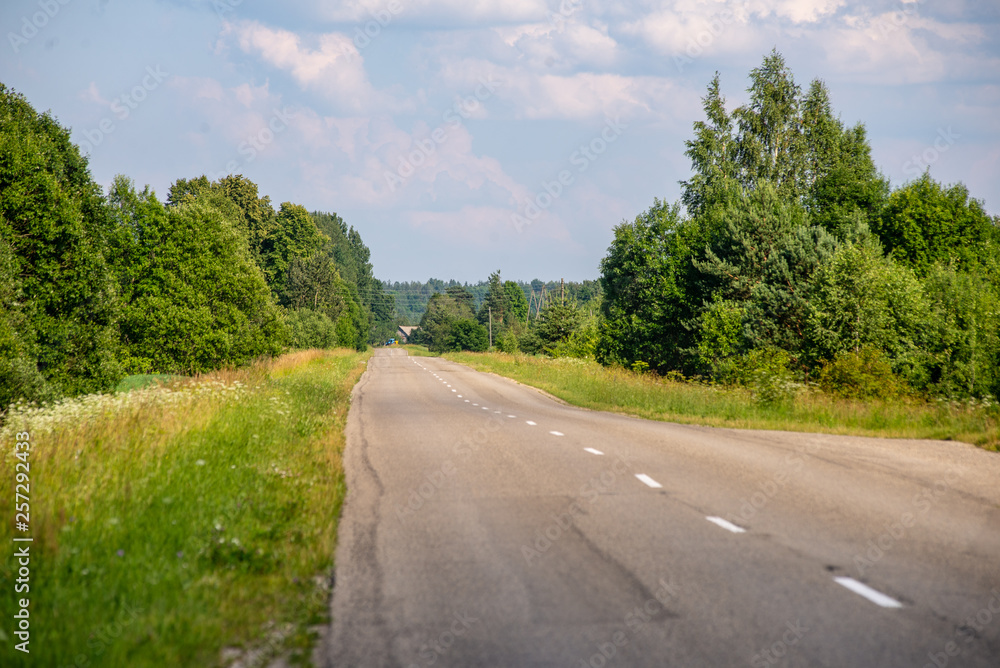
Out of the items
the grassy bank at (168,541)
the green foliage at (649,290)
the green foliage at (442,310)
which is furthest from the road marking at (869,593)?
the green foliage at (442,310)

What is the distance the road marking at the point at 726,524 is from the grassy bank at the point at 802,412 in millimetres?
7318

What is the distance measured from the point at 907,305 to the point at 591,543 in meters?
21.5

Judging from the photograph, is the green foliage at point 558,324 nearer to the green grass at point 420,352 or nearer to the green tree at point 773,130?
the green tree at point 773,130

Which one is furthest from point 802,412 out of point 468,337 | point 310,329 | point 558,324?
point 468,337

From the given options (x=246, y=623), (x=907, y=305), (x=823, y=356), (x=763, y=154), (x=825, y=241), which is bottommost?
(x=246, y=623)

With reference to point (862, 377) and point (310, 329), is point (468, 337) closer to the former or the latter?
point (310, 329)

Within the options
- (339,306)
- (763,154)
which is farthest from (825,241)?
(339,306)

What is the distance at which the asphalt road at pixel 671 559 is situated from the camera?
163 inches

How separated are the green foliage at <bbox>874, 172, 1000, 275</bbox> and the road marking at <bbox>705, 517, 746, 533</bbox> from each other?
1393 inches

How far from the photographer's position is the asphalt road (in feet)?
13.6

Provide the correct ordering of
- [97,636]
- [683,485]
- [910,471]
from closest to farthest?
[97,636] < [683,485] < [910,471]

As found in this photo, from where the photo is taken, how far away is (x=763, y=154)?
4312cm

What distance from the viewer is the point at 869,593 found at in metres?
4.89

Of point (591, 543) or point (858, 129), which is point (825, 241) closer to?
point (858, 129)
